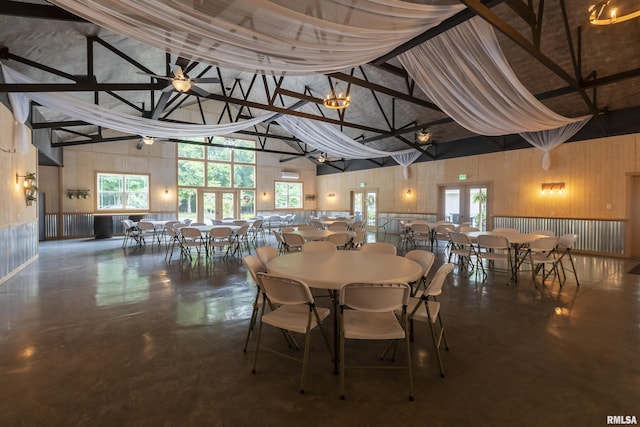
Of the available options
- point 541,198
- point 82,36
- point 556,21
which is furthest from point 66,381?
point 541,198

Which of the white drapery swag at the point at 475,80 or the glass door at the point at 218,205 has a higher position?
the white drapery swag at the point at 475,80

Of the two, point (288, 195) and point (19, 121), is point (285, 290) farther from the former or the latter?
point (288, 195)

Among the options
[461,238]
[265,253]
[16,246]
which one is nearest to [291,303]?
[265,253]

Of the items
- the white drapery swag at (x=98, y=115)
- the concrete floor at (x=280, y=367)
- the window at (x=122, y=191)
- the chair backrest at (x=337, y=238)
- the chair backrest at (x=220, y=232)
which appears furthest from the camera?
the window at (x=122, y=191)

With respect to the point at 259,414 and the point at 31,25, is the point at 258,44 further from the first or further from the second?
the point at 31,25

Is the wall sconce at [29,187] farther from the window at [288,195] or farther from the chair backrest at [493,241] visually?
the window at [288,195]

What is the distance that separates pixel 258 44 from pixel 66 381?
3.29 metres

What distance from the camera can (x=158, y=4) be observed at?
7.89ft

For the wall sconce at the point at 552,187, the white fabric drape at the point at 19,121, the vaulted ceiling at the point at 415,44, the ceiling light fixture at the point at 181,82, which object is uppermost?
the vaulted ceiling at the point at 415,44

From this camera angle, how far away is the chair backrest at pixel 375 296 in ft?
6.49

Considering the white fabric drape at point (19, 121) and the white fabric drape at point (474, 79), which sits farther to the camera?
the white fabric drape at point (19, 121)

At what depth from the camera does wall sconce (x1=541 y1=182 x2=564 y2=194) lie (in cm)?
A: 827

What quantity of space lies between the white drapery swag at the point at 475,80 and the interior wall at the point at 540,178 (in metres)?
2.31

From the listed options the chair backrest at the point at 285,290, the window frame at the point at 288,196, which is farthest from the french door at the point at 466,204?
the chair backrest at the point at 285,290
